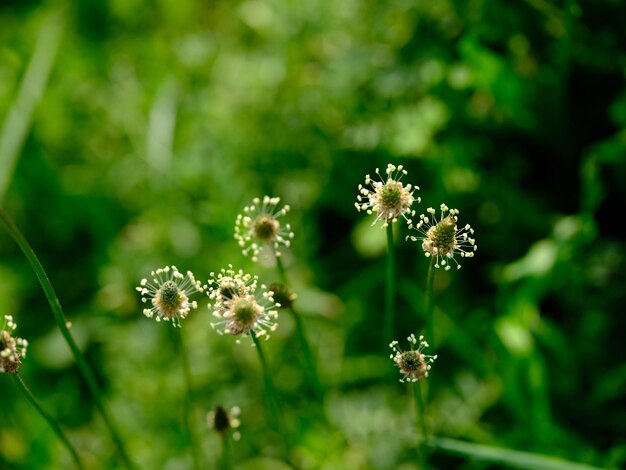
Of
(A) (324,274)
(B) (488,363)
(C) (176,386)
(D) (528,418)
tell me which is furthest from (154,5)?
(D) (528,418)

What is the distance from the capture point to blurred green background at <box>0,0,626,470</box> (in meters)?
2.62

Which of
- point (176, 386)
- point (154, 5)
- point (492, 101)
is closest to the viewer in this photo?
point (176, 386)

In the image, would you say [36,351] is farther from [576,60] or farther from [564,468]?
[576,60]

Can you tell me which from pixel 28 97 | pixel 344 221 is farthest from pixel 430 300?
pixel 28 97

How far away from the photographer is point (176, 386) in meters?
2.83

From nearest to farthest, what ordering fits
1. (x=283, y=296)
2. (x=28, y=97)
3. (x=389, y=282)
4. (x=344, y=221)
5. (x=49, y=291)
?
(x=49, y=291) → (x=283, y=296) → (x=389, y=282) → (x=344, y=221) → (x=28, y=97)

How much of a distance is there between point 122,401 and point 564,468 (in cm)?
179

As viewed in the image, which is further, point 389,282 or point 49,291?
point 389,282

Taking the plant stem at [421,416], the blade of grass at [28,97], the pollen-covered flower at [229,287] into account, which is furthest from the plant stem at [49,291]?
the blade of grass at [28,97]

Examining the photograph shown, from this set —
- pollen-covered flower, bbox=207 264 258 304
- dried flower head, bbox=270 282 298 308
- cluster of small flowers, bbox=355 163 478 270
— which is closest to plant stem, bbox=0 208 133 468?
pollen-covered flower, bbox=207 264 258 304

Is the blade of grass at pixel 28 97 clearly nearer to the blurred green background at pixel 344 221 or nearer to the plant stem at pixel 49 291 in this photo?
the blurred green background at pixel 344 221

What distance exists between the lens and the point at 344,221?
3.31 m

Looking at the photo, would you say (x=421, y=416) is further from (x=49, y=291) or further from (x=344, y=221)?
(x=344, y=221)

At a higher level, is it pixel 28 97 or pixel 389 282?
pixel 28 97
